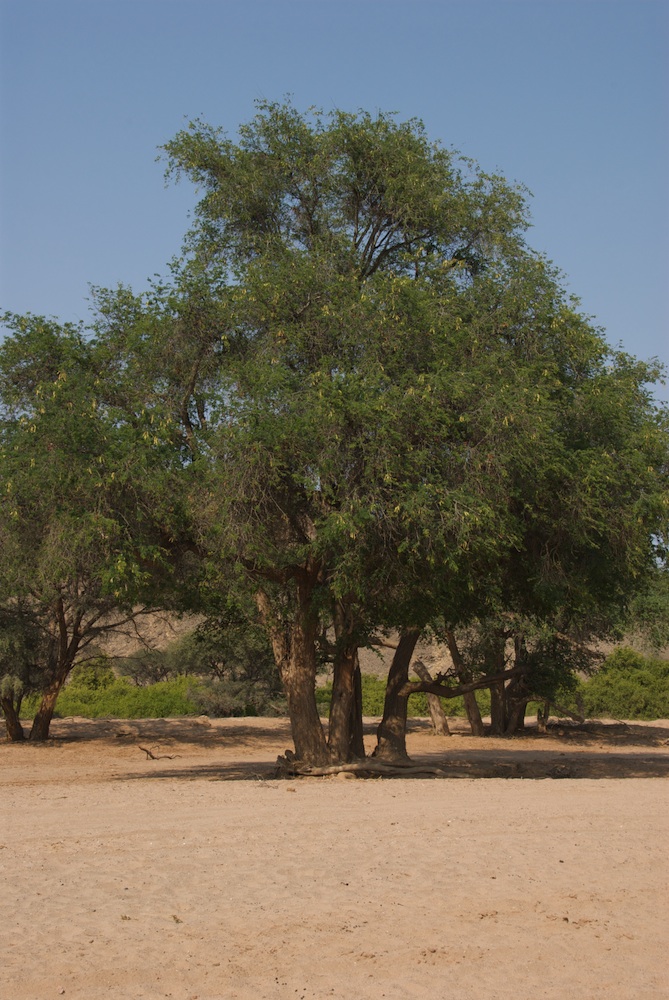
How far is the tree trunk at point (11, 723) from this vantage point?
2655 cm

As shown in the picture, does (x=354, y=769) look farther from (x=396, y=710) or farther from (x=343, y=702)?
(x=396, y=710)

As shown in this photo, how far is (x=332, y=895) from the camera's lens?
306 inches

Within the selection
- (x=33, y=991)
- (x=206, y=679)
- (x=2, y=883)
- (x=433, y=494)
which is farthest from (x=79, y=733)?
(x=33, y=991)

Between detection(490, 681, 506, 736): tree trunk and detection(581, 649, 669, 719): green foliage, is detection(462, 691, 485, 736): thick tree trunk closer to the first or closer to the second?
detection(490, 681, 506, 736): tree trunk

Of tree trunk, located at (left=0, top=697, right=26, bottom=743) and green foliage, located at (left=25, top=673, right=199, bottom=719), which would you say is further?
green foliage, located at (left=25, top=673, right=199, bottom=719)

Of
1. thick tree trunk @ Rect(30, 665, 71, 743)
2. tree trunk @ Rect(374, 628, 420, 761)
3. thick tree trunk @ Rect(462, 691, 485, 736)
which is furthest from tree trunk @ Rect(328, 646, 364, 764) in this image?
thick tree trunk @ Rect(462, 691, 485, 736)

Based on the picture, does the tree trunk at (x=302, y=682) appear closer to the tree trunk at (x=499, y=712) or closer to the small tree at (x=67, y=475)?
the small tree at (x=67, y=475)

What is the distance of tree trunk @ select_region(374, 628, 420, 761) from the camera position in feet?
63.5

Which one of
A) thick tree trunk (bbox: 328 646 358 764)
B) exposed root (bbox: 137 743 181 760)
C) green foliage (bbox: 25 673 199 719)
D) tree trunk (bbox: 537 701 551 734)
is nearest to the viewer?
thick tree trunk (bbox: 328 646 358 764)

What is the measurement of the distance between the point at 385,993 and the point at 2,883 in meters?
3.25

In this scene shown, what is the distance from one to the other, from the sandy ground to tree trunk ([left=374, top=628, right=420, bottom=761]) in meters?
4.69

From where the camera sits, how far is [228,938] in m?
6.73

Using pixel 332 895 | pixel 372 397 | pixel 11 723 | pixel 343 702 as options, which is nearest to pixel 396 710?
pixel 343 702

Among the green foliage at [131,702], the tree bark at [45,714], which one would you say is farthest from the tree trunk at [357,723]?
the green foliage at [131,702]
